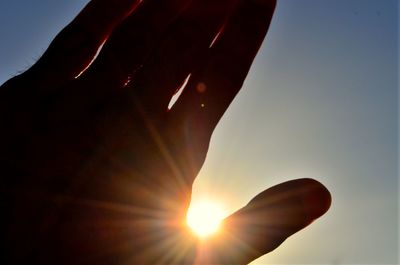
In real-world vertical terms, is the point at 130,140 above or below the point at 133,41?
below

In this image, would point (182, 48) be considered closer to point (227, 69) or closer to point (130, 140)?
point (227, 69)

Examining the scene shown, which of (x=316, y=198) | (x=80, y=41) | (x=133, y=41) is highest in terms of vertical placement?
(x=80, y=41)

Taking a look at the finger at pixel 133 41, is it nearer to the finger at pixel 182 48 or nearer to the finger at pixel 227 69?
the finger at pixel 182 48

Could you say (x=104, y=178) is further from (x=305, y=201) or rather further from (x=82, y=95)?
(x=305, y=201)

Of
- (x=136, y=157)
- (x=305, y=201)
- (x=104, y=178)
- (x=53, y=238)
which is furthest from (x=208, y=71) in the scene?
(x=53, y=238)

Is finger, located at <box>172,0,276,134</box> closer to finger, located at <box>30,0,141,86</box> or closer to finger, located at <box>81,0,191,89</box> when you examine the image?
finger, located at <box>81,0,191,89</box>

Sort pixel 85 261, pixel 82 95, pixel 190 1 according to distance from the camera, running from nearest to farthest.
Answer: pixel 85 261, pixel 82 95, pixel 190 1

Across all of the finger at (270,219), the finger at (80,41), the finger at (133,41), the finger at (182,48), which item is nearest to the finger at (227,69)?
the finger at (182,48)

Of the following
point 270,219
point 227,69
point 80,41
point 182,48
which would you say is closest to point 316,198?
point 270,219
